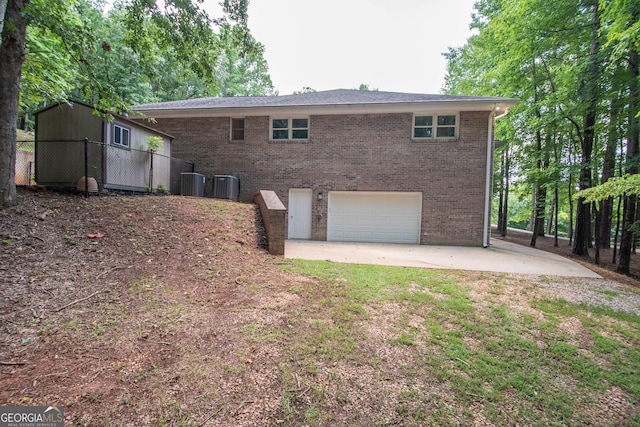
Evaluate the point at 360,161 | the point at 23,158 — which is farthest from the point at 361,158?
the point at 23,158

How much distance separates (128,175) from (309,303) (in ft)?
24.8

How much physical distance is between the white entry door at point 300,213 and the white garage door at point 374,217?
852 mm

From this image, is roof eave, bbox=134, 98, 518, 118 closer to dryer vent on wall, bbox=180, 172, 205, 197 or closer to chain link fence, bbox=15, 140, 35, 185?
dryer vent on wall, bbox=180, 172, 205, 197

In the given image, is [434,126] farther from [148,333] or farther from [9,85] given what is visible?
[9,85]

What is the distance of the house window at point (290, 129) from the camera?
10.3 metres

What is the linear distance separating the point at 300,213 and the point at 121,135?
6.26 meters

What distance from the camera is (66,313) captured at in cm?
272

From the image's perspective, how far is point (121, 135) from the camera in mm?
7711

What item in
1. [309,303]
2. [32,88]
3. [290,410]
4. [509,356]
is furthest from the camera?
[32,88]

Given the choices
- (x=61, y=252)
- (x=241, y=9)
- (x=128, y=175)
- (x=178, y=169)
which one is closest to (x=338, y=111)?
(x=241, y=9)

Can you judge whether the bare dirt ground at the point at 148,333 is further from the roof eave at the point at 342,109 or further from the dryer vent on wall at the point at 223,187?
the roof eave at the point at 342,109

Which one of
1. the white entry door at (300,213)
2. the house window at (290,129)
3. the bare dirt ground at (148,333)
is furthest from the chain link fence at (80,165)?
the white entry door at (300,213)

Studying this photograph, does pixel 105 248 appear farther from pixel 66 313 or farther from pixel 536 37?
pixel 536 37

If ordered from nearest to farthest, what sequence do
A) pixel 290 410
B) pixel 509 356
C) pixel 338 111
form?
pixel 290 410, pixel 509 356, pixel 338 111
